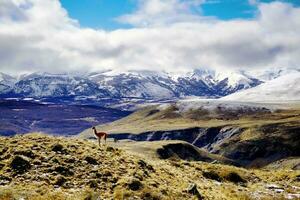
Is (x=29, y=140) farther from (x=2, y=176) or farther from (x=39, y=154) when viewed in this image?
(x=2, y=176)

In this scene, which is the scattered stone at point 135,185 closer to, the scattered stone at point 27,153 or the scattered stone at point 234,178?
the scattered stone at point 27,153

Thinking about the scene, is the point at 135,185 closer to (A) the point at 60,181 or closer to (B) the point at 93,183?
(B) the point at 93,183

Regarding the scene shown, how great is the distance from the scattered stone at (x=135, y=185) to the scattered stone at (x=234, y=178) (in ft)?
41.4

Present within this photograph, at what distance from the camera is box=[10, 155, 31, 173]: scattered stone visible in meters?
34.8

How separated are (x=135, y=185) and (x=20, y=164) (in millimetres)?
7887

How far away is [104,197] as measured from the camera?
32.4 meters

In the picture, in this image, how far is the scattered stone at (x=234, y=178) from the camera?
44844 millimetres

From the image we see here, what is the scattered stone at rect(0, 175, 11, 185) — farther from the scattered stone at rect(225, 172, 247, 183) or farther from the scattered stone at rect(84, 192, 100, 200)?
the scattered stone at rect(225, 172, 247, 183)

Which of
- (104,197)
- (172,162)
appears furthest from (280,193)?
(104,197)

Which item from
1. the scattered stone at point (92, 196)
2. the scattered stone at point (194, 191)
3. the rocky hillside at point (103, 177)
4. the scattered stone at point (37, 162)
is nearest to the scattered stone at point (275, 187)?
the rocky hillside at point (103, 177)

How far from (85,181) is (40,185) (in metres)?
3.01

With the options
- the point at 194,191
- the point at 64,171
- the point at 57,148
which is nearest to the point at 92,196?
the point at 64,171

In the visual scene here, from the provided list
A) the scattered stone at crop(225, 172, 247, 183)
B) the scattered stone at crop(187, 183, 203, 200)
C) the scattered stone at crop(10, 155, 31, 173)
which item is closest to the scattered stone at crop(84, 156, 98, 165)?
the scattered stone at crop(10, 155, 31, 173)

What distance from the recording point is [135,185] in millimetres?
34469
